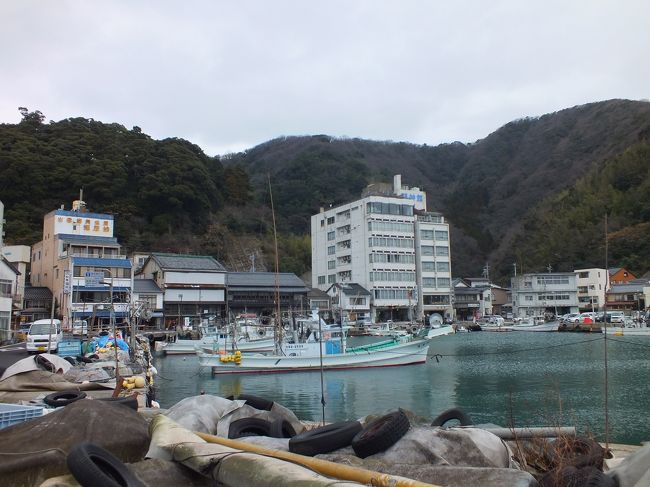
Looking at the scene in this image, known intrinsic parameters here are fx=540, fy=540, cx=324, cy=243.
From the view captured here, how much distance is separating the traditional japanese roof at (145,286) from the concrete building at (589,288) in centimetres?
5690

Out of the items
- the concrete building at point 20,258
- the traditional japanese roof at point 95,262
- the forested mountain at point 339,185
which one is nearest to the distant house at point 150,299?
the traditional japanese roof at point 95,262

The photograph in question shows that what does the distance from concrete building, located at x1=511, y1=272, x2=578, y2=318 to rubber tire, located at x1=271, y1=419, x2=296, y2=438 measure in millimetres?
75304

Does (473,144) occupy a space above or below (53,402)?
above

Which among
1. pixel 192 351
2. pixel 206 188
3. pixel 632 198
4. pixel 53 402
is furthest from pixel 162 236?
pixel 632 198

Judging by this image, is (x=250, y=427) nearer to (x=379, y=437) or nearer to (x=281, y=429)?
(x=281, y=429)

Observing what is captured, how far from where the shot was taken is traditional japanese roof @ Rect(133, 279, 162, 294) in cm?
5081

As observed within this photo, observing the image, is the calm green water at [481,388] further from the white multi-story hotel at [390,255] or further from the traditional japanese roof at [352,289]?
the white multi-story hotel at [390,255]

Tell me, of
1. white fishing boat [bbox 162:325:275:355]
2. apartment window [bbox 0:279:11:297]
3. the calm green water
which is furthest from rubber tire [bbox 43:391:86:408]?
apartment window [bbox 0:279:11:297]

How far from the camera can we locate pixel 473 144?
142m

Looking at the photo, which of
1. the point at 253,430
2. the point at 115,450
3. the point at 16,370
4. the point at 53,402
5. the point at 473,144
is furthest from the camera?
the point at 473,144

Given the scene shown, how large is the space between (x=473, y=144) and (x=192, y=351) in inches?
4560

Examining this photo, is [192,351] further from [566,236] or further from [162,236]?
[566,236]

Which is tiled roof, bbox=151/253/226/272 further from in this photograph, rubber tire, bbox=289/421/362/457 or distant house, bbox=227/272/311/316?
rubber tire, bbox=289/421/362/457

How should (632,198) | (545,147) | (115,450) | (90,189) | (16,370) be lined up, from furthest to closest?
(545,147) → (632,198) → (90,189) → (16,370) → (115,450)
